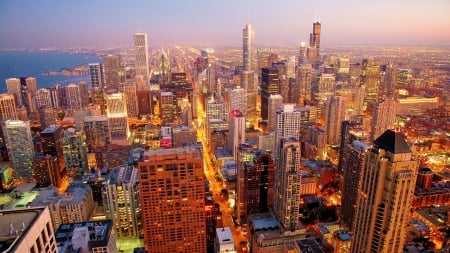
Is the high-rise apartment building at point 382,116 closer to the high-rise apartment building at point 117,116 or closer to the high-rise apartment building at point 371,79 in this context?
the high-rise apartment building at point 371,79

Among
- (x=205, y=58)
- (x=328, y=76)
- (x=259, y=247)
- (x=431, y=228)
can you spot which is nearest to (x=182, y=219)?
(x=259, y=247)

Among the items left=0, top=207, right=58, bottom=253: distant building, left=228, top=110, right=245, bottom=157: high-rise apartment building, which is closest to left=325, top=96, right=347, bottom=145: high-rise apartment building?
left=228, top=110, right=245, bottom=157: high-rise apartment building

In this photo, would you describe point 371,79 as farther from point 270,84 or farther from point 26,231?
point 26,231

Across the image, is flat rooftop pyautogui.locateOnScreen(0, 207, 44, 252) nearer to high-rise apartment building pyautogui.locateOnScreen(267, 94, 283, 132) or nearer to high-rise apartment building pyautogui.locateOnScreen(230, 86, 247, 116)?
high-rise apartment building pyautogui.locateOnScreen(267, 94, 283, 132)

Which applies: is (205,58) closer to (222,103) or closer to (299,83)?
(299,83)

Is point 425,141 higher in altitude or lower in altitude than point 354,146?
lower

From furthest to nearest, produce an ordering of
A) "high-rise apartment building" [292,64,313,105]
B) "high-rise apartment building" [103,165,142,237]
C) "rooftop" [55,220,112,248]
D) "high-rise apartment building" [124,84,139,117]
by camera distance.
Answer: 1. "high-rise apartment building" [292,64,313,105]
2. "high-rise apartment building" [124,84,139,117]
3. "high-rise apartment building" [103,165,142,237]
4. "rooftop" [55,220,112,248]

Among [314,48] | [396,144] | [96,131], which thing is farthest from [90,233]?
[314,48]

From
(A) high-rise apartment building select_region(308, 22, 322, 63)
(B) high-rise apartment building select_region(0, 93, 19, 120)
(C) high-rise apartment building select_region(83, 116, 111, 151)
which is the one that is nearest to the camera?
(C) high-rise apartment building select_region(83, 116, 111, 151)
